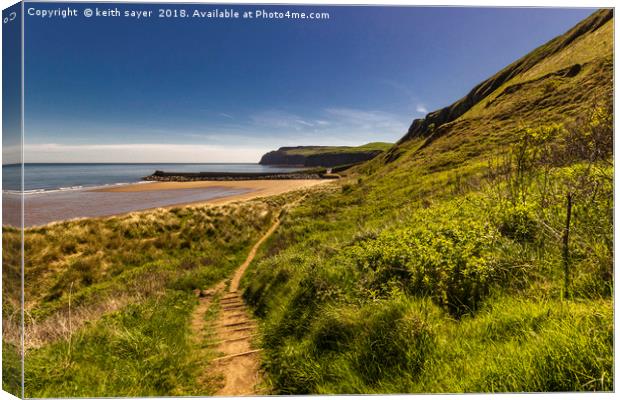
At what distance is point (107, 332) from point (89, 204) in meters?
34.6

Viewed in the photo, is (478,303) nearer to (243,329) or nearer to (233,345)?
(233,345)

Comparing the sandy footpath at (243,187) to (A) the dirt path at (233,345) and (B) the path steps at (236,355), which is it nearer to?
(A) the dirt path at (233,345)

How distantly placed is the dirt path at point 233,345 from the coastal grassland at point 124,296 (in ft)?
0.80

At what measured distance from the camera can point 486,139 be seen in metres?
21.7

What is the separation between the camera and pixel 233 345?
4680 mm

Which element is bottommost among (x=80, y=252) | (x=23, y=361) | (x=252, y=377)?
(x=80, y=252)

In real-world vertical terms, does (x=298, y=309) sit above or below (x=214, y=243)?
above

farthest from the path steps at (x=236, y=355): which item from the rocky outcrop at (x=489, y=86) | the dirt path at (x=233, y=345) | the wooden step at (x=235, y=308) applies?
the rocky outcrop at (x=489, y=86)

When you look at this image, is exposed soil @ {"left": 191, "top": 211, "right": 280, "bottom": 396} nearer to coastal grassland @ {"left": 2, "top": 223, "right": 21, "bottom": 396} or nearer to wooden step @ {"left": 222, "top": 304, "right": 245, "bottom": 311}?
wooden step @ {"left": 222, "top": 304, "right": 245, "bottom": 311}

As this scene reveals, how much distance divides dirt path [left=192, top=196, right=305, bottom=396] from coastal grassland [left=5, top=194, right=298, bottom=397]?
24cm

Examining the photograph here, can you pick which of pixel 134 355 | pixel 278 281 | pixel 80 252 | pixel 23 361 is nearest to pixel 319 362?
pixel 134 355

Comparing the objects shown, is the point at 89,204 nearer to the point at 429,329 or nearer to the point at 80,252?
the point at 80,252

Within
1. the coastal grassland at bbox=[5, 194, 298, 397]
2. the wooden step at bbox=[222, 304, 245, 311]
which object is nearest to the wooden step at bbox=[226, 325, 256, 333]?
the coastal grassland at bbox=[5, 194, 298, 397]

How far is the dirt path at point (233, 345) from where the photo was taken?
153 inches
